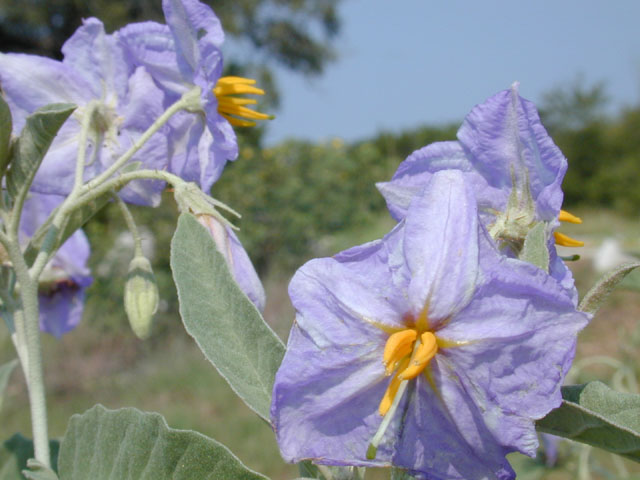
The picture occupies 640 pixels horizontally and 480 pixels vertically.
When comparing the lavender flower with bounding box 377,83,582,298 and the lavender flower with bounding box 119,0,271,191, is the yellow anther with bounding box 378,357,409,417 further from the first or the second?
the lavender flower with bounding box 119,0,271,191

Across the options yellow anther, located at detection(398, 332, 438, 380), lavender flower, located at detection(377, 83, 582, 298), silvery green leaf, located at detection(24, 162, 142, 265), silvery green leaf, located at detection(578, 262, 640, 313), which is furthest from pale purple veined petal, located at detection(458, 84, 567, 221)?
silvery green leaf, located at detection(24, 162, 142, 265)

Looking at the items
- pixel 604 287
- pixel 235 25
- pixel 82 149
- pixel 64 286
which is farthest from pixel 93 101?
pixel 235 25

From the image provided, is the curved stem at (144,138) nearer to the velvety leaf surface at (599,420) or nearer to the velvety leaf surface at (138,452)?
the velvety leaf surface at (138,452)

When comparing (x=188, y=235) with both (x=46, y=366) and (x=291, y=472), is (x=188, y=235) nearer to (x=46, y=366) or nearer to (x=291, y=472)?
(x=291, y=472)

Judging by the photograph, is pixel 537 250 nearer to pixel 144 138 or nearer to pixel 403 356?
pixel 403 356

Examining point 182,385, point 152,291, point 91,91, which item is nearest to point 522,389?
point 152,291

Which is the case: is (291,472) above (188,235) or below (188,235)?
below

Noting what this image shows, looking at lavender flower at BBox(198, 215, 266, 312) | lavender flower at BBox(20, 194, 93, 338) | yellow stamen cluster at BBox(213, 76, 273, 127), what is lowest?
lavender flower at BBox(20, 194, 93, 338)
